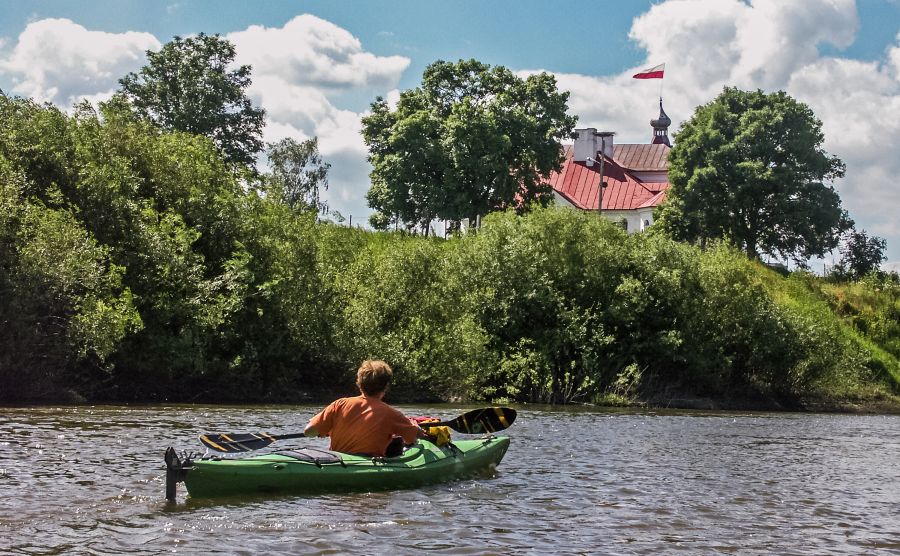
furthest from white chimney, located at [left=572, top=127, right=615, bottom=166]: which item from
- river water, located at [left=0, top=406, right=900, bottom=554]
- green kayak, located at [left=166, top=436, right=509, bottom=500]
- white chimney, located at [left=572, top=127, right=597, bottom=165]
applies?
green kayak, located at [left=166, top=436, right=509, bottom=500]

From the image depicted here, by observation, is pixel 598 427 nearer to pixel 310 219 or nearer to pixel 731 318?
pixel 310 219

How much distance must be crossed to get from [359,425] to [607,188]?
249 ft

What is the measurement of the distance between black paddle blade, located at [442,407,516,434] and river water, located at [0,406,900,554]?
0.65 meters

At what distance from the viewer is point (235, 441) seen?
1202 centimetres

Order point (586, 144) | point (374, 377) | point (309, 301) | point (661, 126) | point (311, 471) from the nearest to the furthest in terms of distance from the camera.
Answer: point (311, 471), point (374, 377), point (309, 301), point (586, 144), point (661, 126)

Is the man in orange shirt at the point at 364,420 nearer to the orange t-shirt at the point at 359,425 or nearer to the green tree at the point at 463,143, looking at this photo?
the orange t-shirt at the point at 359,425

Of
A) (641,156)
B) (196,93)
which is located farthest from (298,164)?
(641,156)

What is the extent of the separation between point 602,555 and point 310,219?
26280 mm

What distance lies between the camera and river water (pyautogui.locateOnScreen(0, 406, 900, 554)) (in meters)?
9.48

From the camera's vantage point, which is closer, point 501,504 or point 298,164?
point 501,504

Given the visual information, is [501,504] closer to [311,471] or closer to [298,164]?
[311,471]

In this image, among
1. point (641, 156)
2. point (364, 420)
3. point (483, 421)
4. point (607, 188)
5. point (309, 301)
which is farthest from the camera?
point (641, 156)

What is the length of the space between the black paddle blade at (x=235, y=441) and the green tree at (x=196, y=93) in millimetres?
44654

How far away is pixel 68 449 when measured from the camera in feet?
50.5
